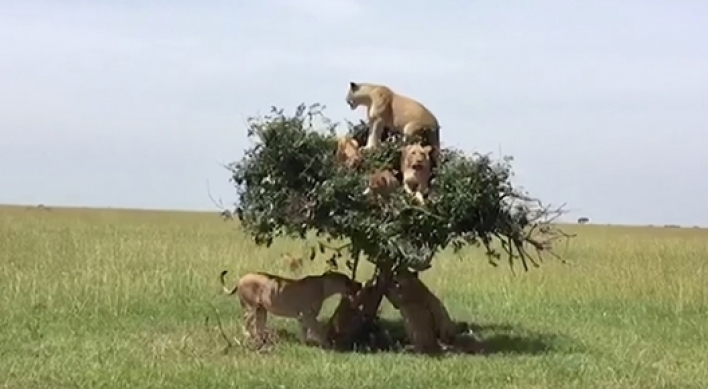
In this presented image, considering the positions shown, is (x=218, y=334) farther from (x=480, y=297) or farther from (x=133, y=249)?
(x=133, y=249)

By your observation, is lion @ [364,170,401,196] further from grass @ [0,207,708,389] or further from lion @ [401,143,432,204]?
grass @ [0,207,708,389]

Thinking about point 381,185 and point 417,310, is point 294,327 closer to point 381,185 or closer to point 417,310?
point 417,310

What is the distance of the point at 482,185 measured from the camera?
1041cm

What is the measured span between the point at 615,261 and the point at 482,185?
13.8 metres

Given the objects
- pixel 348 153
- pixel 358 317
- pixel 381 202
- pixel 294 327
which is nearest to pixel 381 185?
pixel 381 202

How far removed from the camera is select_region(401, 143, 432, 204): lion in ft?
34.7

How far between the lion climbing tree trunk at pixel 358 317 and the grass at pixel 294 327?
56 cm

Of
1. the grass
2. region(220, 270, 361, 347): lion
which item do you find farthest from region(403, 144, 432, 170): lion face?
the grass

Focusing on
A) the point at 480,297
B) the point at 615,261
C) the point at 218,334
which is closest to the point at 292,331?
the point at 218,334

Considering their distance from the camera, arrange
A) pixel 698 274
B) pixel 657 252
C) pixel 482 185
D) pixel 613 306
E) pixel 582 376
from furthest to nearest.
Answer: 1. pixel 657 252
2. pixel 698 274
3. pixel 613 306
4. pixel 482 185
5. pixel 582 376

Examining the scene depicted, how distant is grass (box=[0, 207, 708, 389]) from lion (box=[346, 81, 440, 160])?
219cm

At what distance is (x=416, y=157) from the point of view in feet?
34.7

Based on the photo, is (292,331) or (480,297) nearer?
(292,331)

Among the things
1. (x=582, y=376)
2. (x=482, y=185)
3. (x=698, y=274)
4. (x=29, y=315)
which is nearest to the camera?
(x=582, y=376)
